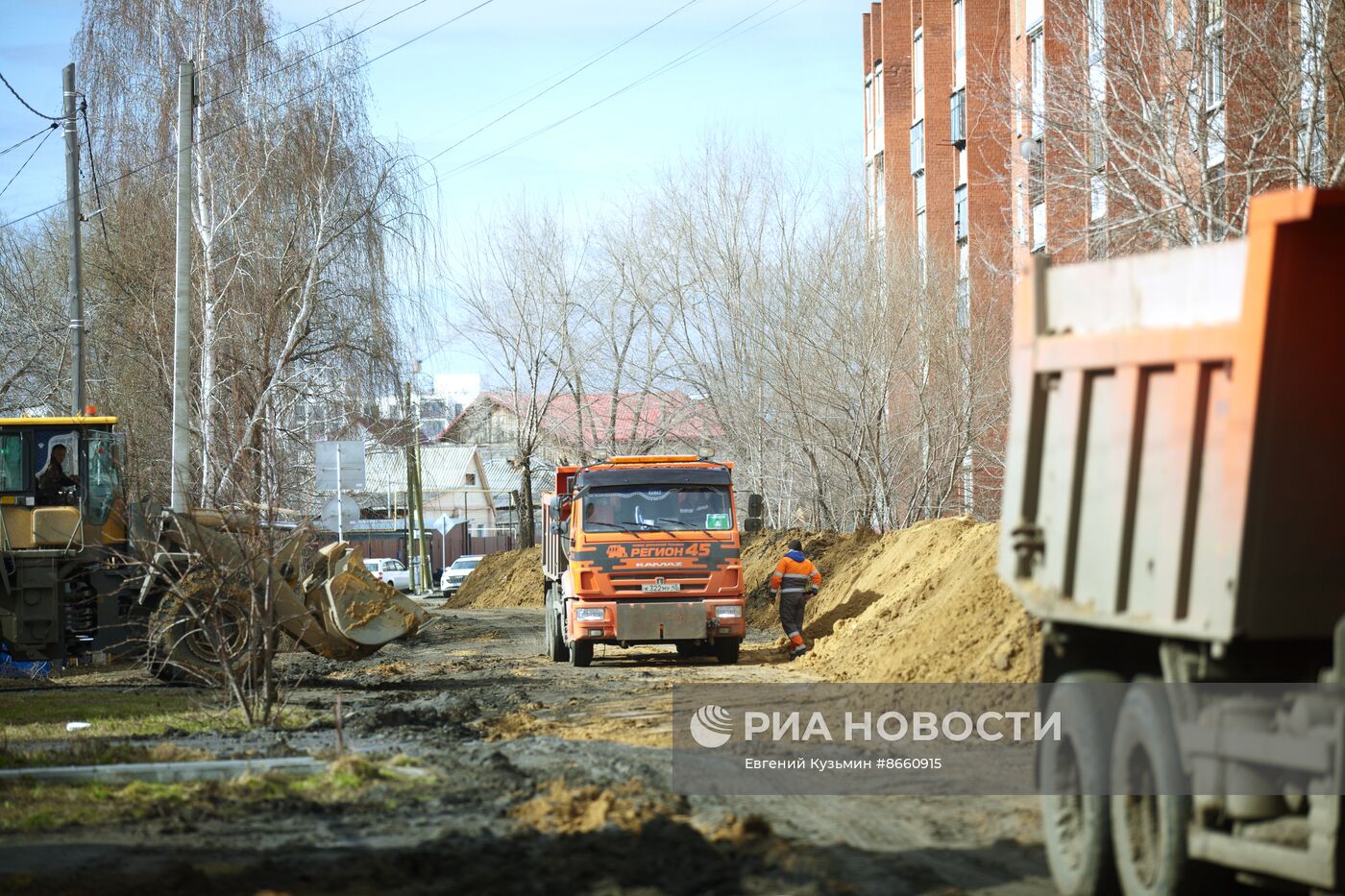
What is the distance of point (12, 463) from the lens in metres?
19.7

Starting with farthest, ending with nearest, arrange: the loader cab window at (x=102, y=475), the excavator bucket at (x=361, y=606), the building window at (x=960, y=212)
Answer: the building window at (x=960, y=212) < the loader cab window at (x=102, y=475) < the excavator bucket at (x=361, y=606)

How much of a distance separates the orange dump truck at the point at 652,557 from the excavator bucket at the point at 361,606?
2.46 meters

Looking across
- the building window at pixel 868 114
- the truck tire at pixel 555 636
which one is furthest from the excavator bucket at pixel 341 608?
the building window at pixel 868 114

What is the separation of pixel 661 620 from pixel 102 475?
312 inches

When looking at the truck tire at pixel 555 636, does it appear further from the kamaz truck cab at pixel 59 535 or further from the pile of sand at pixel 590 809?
the pile of sand at pixel 590 809

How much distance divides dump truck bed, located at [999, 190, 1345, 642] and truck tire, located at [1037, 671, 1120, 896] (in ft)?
1.33

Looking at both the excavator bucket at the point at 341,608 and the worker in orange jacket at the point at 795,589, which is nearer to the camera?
the excavator bucket at the point at 341,608

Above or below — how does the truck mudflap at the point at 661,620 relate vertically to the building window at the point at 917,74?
below

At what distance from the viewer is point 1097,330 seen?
21.4 ft

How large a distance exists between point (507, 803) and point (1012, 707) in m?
5.99

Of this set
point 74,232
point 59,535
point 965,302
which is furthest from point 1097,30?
point 74,232

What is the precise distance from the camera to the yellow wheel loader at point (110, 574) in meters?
16.2

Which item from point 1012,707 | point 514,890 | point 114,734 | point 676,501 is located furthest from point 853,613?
point 514,890

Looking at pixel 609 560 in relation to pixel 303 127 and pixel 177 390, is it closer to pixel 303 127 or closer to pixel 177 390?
pixel 177 390
